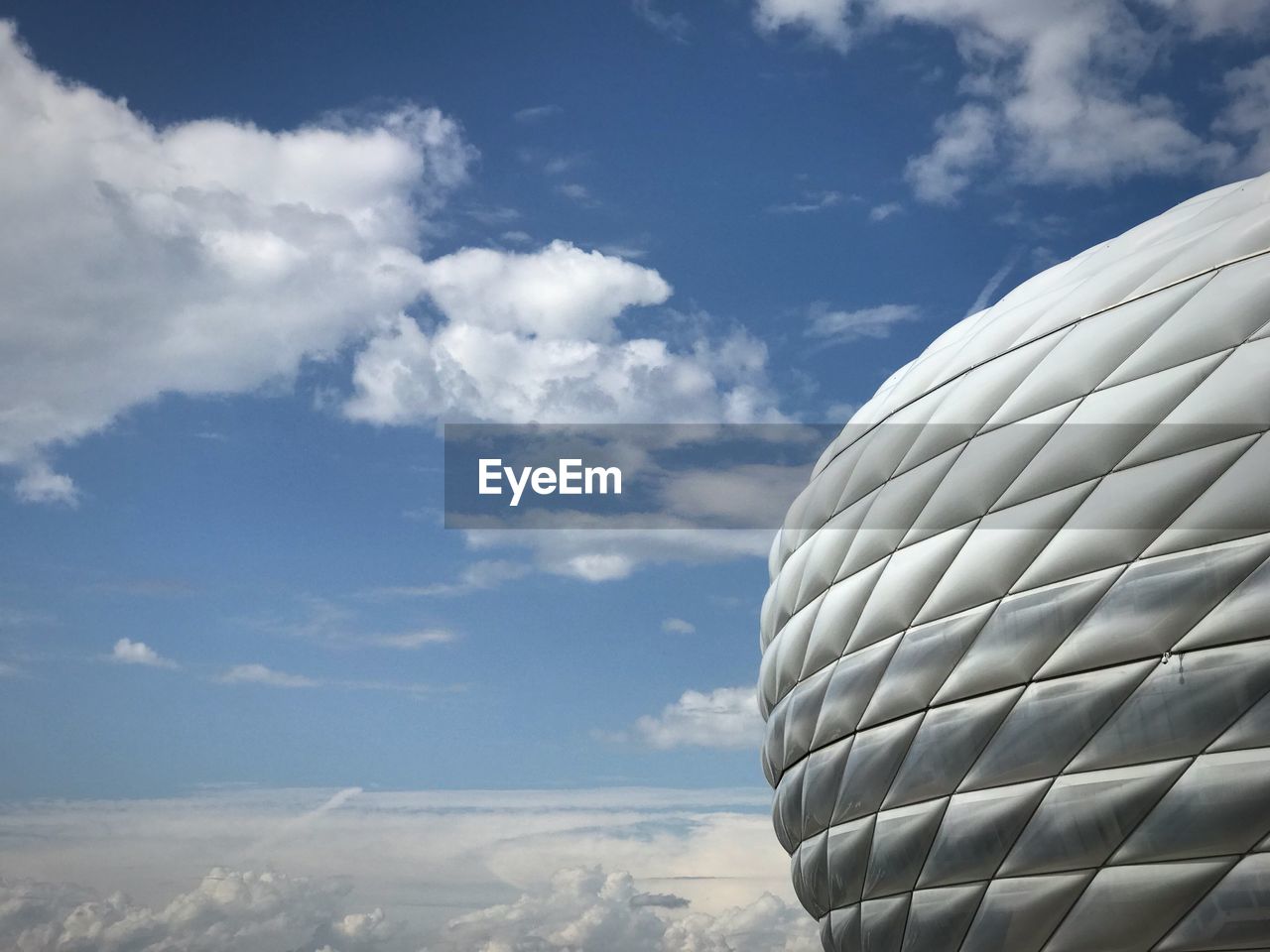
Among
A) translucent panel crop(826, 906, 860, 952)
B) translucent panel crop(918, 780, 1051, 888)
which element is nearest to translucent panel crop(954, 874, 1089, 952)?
translucent panel crop(918, 780, 1051, 888)

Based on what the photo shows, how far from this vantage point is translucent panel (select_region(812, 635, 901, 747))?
11.6 m

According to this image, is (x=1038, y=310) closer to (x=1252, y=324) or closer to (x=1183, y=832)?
(x=1252, y=324)

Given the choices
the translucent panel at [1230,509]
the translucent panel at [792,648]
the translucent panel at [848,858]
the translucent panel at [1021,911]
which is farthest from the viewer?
the translucent panel at [792,648]

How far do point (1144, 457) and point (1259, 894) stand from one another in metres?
3.11

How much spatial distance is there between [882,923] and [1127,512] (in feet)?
15.6

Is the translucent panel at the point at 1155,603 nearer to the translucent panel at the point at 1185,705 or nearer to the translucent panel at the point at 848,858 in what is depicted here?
the translucent panel at the point at 1185,705

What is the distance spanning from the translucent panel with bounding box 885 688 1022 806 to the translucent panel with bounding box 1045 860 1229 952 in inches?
54.3

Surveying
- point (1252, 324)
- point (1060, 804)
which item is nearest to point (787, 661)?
point (1060, 804)

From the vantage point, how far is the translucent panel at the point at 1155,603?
339 inches

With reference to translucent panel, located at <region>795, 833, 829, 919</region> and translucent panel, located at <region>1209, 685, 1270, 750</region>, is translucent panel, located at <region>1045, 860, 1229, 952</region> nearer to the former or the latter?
translucent panel, located at <region>1209, 685, 1270, 750</region>

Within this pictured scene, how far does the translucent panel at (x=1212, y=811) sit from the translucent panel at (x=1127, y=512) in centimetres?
160

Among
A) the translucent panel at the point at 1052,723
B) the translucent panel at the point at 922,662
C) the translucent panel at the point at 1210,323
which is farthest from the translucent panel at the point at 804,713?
the translucent panel at the point at 1210,323

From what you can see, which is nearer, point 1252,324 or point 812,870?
point 1252,324

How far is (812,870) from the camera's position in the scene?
13367 millimetres
